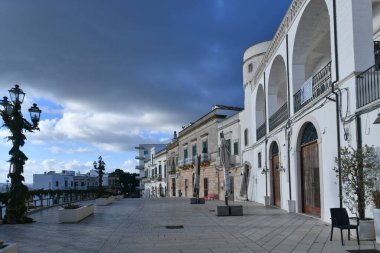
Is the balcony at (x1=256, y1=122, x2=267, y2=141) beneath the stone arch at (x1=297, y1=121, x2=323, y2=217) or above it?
above

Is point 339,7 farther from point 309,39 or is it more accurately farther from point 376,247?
point 376,247

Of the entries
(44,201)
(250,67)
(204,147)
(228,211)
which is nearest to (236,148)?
(250,67)

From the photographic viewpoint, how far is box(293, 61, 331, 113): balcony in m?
13.7

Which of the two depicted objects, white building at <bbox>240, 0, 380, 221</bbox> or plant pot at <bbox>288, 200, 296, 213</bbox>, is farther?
plant pot at <bbox>288, 200, 296, 213</bbox>

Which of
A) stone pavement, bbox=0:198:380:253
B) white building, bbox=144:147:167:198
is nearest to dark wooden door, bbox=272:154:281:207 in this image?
stone pavement, bbox=0:198:380:253

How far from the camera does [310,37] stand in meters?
16.5

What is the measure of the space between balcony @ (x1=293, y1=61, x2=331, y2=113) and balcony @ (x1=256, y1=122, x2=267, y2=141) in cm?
705

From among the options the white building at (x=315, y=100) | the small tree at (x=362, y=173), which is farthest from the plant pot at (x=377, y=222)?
the white building at (x=315, y=100)

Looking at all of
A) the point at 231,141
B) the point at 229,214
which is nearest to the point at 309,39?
the point at 229,214

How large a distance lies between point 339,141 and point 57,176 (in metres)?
91.5

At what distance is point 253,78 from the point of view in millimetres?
27438

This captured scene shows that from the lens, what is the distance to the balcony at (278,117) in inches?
759

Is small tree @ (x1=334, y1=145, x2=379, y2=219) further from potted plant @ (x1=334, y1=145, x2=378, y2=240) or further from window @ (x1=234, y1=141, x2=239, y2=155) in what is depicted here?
window @ (x1=234, y1=141, x2=239, y2=155)

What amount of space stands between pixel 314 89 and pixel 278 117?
19.6 ft
